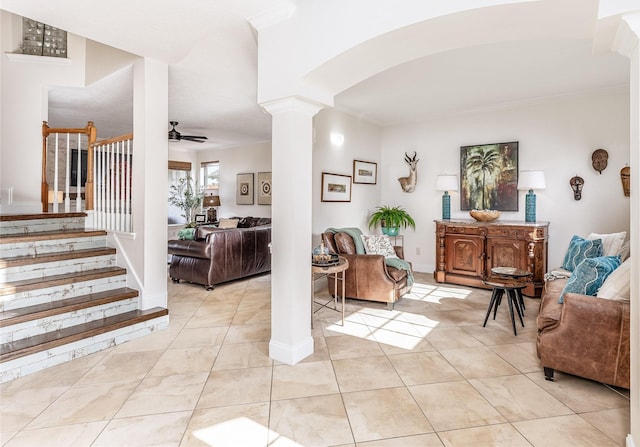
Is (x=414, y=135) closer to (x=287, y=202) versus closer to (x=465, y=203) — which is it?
(x=465, y=203)

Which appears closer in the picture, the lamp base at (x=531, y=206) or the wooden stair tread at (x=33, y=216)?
the wooden stair tread at (x=33, y=216)

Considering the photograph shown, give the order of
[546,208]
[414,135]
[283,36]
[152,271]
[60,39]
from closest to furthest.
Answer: [283,36] → [152,271] → [60,39] → [546,208] → [414,135]

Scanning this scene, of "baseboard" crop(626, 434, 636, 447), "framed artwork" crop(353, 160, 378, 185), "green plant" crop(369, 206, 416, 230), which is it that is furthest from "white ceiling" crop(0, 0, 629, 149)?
"baseboard" crop(626, 434, 636, 447)

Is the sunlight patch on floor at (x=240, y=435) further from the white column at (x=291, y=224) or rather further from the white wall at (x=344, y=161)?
the white wall at (x=344, y=161)

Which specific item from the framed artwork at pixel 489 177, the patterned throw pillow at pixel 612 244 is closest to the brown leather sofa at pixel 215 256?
the framed artwork at pixel 489 177

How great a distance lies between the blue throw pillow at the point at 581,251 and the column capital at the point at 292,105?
322cm

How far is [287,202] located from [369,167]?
3.46 m

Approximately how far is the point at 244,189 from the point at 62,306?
5.49 m

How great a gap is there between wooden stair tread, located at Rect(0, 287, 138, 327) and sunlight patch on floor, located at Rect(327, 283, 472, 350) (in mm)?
2019

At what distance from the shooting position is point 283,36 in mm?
2531

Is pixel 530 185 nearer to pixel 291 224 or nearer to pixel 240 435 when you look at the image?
pixel 291 224

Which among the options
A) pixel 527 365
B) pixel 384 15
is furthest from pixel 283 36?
pixel 527 365

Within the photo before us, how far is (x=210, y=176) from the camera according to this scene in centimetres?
882

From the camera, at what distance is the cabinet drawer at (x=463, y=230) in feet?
15.9
